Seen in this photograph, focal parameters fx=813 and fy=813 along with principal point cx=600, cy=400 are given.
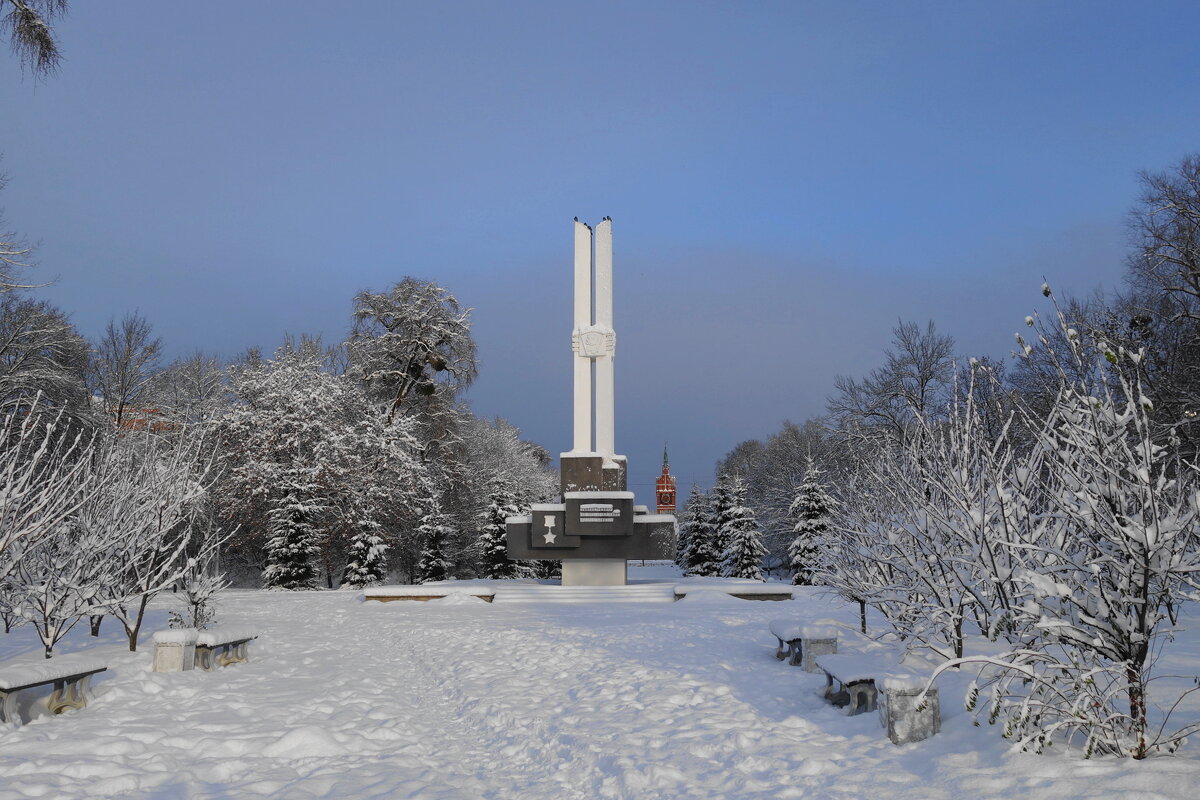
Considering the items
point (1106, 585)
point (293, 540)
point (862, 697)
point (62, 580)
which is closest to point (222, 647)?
point (62, 580)

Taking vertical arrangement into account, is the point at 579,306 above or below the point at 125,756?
above

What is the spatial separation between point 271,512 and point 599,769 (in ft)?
65.9

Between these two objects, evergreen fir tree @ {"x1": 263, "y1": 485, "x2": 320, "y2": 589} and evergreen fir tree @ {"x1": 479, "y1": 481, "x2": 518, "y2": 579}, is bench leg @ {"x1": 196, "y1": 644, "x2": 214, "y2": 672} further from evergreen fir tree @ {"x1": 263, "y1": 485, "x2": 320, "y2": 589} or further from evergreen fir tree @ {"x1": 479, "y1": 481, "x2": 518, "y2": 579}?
evergreen fir tree @ {"x1": 479, "y1": 481, "x2": 518, "y2": 579}

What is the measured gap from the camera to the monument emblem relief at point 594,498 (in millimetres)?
20156

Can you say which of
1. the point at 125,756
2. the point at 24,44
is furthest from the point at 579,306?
the point at 125,756

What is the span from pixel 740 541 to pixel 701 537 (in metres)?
6.90

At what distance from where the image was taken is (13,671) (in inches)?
235

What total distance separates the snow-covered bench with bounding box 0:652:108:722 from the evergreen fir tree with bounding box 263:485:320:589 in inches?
668

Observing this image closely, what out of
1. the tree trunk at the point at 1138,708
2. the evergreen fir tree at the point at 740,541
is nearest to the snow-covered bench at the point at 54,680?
the tree trunk at the point at 1138,708

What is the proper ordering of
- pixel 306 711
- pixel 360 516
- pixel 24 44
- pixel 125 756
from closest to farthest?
pixel 125 756, pixel 24 44, pixel 306 711, pixel 360 516

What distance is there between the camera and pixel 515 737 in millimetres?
6617

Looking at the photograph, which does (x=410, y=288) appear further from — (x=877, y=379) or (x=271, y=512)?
(x=877, y=379)

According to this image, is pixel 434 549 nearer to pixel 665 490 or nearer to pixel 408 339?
pixel 408 339

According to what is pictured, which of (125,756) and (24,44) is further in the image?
(24,44)
